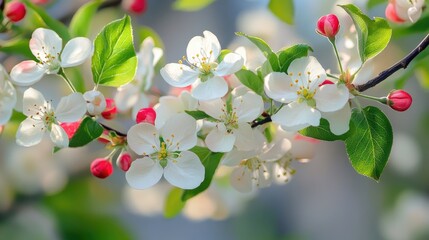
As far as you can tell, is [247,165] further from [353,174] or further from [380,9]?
[353,174]

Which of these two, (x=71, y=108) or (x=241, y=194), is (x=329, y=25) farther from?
(x=241, y=194)

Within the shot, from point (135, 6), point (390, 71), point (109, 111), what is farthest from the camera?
point (135, 6)

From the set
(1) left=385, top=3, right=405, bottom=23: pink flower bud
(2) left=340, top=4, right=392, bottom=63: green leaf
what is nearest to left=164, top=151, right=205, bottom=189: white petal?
(2) left=340, top=4, right=392, bottom=63: green leaf

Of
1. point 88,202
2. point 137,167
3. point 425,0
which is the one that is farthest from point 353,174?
point 137,167

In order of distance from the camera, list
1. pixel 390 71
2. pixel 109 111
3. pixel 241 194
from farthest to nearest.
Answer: pixel 241 194 < pixel 109 111 < pixel 390 71

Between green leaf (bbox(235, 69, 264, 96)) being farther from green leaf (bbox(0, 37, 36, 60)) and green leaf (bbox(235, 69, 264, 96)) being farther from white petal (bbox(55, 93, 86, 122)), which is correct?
green leaf (bbox(0, 37, 36, 60))

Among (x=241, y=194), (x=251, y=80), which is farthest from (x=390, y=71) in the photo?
(x=241, y=194)
